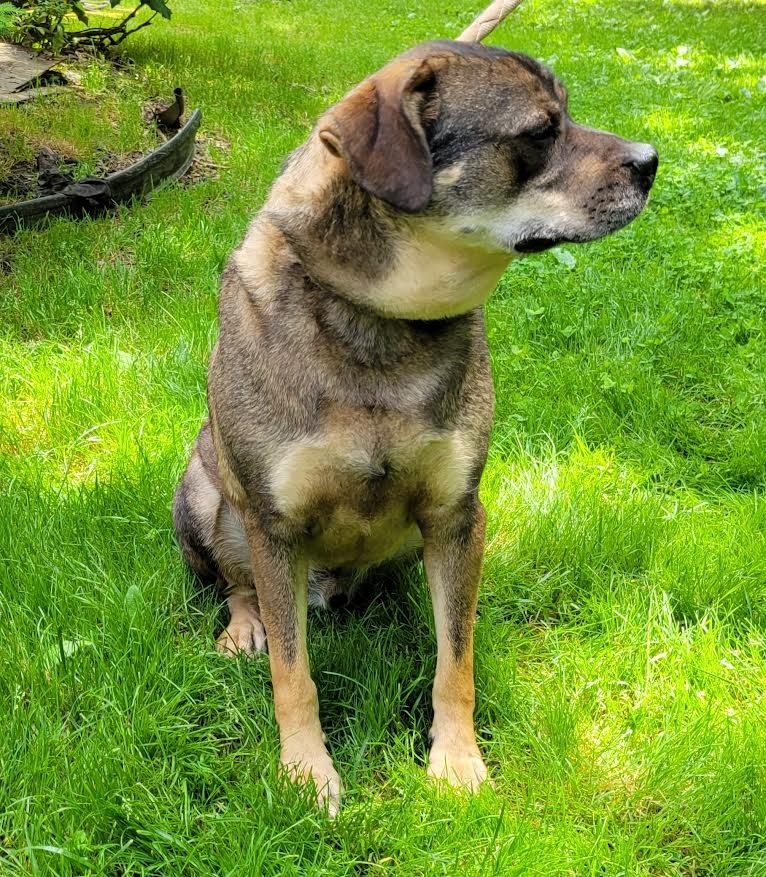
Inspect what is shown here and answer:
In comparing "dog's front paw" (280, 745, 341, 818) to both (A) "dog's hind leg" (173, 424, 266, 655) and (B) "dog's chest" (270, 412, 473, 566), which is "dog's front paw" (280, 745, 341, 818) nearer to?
(A) "dog's hind leg" (173, 424, 266, 655)

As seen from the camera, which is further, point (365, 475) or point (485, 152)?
point (365, 475)

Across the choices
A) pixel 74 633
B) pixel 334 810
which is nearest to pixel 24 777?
pixel 74 633

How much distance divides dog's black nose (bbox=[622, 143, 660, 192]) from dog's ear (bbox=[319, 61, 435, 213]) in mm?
579

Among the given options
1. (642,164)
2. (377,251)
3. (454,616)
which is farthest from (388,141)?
(454,616)

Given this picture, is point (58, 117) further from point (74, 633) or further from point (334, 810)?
point (334, 810)

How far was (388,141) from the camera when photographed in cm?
200

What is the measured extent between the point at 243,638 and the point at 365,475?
0.87 m

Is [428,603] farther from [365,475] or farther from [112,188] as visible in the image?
[112,188]

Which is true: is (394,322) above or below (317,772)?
above

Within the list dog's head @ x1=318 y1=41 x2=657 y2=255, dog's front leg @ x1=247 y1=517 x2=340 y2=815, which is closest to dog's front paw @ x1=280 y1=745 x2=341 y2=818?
dog's front leg @ x1=247 y1=517 x2=340 y2=815

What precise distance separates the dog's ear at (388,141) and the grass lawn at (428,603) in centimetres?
139

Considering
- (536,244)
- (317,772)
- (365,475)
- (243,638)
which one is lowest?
(243,638)

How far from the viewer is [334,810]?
7.54 feet

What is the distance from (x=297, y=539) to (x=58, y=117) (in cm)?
465
